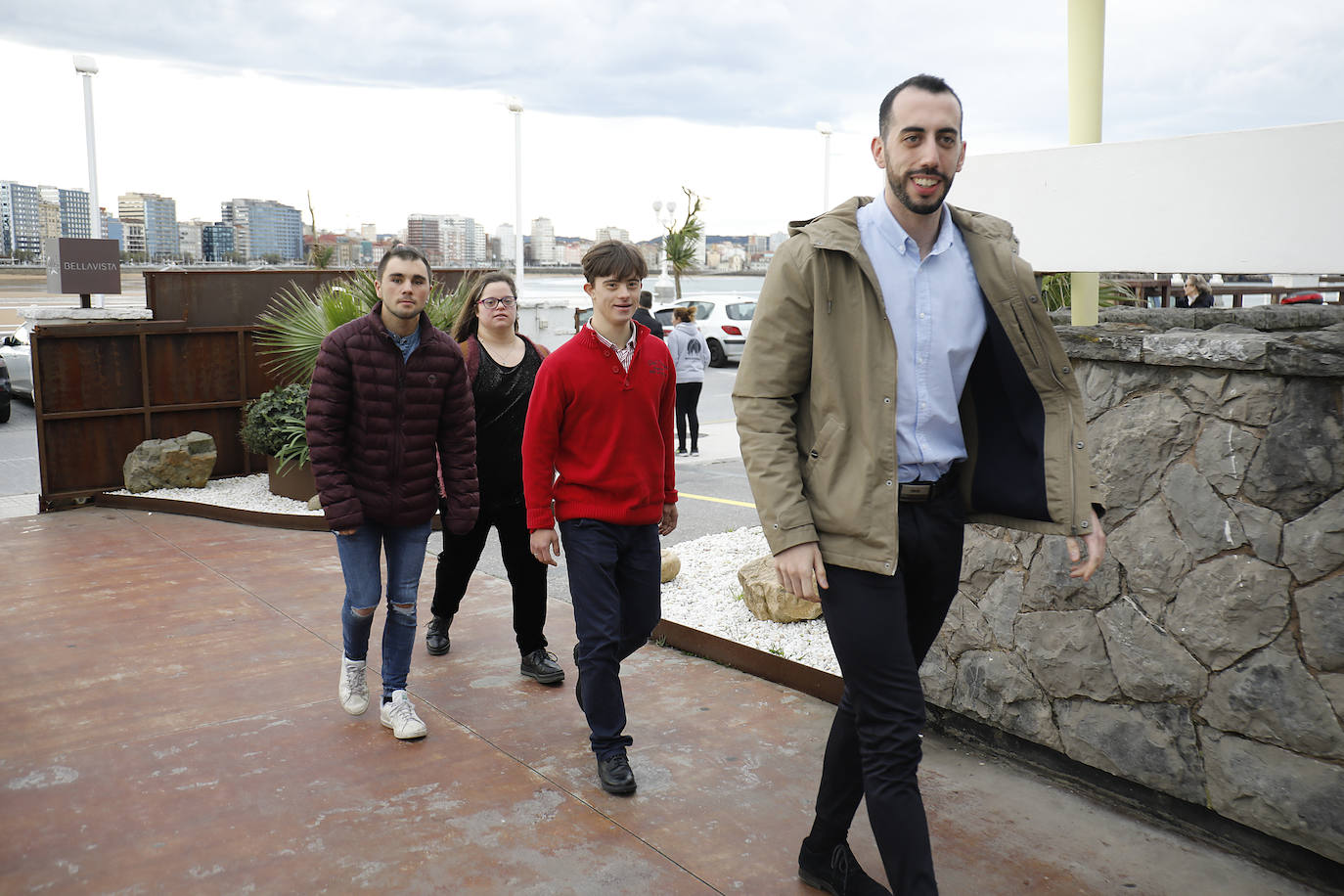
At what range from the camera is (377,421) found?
430 cm

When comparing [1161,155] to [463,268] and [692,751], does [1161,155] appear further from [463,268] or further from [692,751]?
[463,268]

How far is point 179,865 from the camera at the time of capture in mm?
3336

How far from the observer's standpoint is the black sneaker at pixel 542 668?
197 inches

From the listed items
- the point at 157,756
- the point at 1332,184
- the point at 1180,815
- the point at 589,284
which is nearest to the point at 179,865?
the point at 157,756

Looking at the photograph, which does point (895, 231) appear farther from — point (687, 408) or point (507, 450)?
point (687, 408)

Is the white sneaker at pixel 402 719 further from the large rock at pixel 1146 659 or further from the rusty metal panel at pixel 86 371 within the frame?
the rusty metal panel at pixel 86 371

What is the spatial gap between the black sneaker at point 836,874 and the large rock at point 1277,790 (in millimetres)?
1132

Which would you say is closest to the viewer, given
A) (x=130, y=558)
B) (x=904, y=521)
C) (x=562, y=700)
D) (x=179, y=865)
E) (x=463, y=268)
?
(x=904, y=521)

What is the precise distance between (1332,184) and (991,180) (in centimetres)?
118

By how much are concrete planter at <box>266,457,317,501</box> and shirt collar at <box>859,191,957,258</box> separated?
7.30m

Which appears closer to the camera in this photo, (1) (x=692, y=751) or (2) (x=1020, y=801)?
(2) (x=1020, y=801)

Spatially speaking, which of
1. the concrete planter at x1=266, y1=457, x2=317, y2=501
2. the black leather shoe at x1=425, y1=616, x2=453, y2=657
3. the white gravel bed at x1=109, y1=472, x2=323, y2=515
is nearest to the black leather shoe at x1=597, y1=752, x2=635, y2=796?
the black leather shoe at x1=425, y1=616, x2=453, y2=657

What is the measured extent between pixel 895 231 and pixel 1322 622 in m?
1.68

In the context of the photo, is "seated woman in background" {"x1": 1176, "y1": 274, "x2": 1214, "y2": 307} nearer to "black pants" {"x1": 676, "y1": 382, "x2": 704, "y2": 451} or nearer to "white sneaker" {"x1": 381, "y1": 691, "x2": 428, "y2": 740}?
"black pants" {"x1": 676, "y1": 382, "x2": 704, "y2": 451}
